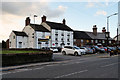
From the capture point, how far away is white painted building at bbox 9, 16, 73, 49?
5272cm

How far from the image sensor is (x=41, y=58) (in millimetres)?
19297

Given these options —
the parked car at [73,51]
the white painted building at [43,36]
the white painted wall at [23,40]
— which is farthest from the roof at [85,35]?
the parked car at [73,51]

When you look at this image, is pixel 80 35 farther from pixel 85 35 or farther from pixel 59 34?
pixel 59 34

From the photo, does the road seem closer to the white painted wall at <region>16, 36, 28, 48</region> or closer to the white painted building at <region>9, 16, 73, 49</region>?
the white painted building at <region>9, 16, 73, 49</region>

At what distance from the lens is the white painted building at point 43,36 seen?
52.7 meters

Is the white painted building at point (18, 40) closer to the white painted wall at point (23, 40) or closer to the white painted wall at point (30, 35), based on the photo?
the white painted wall at point (23, 40)

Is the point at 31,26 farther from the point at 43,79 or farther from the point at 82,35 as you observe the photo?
the point at 43,79

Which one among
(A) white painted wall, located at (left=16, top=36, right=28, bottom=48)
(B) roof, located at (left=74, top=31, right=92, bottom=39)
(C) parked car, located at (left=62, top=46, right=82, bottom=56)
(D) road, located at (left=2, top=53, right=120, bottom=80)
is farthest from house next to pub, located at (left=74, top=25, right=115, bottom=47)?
(D) road, located at (left=2, top=53, right=120, bottom=80)

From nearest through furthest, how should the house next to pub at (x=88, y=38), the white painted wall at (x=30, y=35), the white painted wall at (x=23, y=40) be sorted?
the white painted wall at (x=23, y=40) < the white painted wall at (x=30, y=35) < the house next to pub at (x=88, y=38)

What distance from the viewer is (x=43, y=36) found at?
54625 millimetres

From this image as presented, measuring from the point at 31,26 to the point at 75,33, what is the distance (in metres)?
23.4

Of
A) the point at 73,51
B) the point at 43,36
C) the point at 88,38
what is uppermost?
the point at 43,36

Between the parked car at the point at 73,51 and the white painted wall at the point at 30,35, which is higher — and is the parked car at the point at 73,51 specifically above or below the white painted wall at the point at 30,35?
below

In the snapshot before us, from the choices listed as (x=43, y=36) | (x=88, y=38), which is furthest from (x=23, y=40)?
(x=88, y=38)
